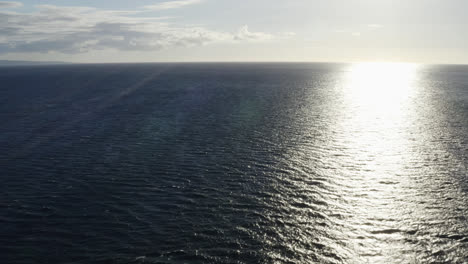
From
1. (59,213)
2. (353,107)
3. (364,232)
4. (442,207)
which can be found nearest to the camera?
(364,232)

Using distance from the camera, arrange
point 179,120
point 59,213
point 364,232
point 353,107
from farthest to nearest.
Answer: point 353,107 < point 179,120 < point 59,213 < point 364,232

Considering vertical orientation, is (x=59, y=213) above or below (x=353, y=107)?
below

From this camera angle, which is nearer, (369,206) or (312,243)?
(312,243)

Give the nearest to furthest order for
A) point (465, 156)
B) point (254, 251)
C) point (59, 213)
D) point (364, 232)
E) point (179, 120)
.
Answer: point (254, 251) → point (364, 232) → point (59, 213) → point (465, 156) → point (179, 120)

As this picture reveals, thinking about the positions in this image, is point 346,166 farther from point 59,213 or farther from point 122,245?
point 59,213

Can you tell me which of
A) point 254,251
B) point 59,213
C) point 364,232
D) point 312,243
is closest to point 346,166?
point 364,232

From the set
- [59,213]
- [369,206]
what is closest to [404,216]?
[369,206]

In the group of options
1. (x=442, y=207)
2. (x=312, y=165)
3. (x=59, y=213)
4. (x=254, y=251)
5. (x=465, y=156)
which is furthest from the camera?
(x=465, y=156)

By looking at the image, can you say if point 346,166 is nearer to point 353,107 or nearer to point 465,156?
point 465,156

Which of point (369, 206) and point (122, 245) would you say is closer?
point (122, 245)
